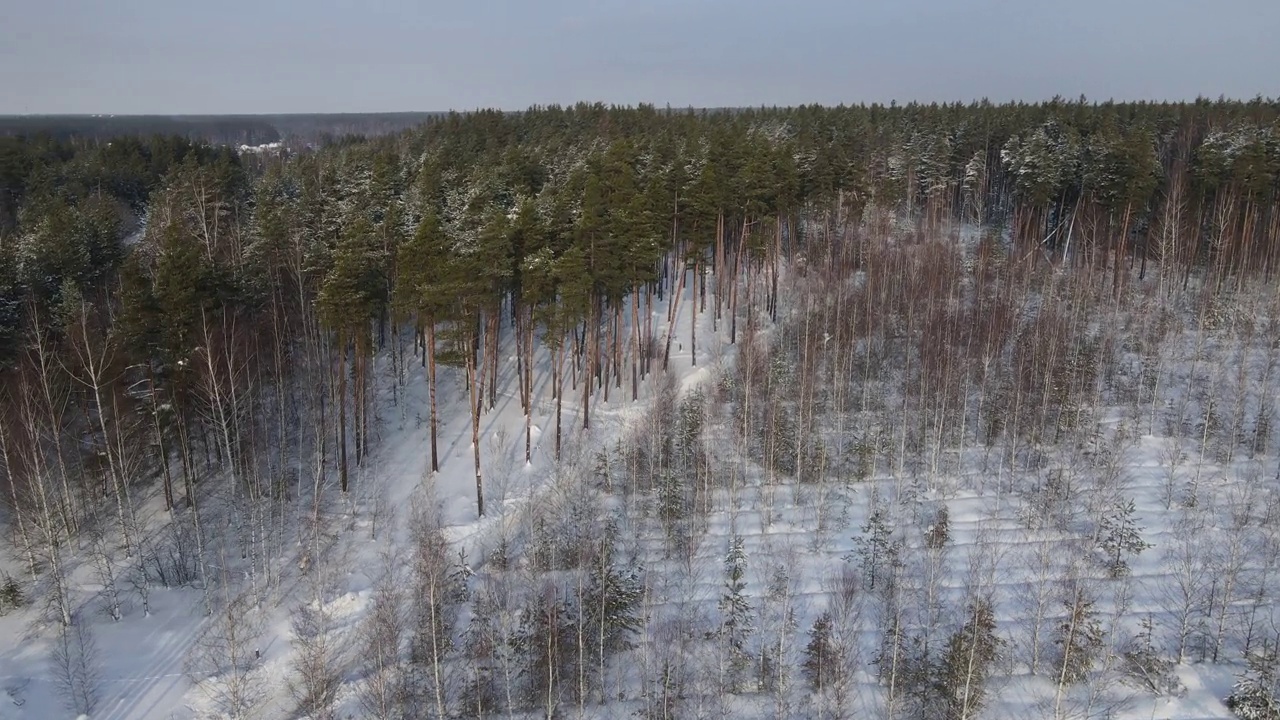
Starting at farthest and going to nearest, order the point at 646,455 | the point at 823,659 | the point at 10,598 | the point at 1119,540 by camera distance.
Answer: the point at 646,455 → the point at 1119,540 → the point at 10,598 → the point at 823,659

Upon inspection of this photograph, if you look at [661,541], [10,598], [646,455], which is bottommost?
[10,598]

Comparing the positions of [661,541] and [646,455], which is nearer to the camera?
[661,541]

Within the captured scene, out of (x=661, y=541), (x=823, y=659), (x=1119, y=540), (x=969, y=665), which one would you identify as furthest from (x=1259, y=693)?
(x=661, y=541)

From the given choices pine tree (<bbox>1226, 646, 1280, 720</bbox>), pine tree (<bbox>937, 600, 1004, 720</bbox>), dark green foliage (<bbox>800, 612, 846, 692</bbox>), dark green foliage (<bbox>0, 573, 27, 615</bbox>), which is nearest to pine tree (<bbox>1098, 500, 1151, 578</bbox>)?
pine tree (<bbox>1226, 646, 1280, 720</bbox>)

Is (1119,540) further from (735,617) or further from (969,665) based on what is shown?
(735,617)

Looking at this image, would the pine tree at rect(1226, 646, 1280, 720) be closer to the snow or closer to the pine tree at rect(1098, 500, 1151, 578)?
the snow

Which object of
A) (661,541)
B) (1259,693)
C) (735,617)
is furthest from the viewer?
(661,541)

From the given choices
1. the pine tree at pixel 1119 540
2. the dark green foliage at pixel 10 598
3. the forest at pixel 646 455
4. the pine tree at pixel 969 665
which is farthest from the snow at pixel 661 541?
the pine tree at pixel 969 665

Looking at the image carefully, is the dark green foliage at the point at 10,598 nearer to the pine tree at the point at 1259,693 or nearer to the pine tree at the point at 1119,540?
the pine tree at the point at 1119,540

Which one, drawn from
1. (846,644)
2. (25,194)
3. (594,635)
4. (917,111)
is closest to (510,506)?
(594,635)
